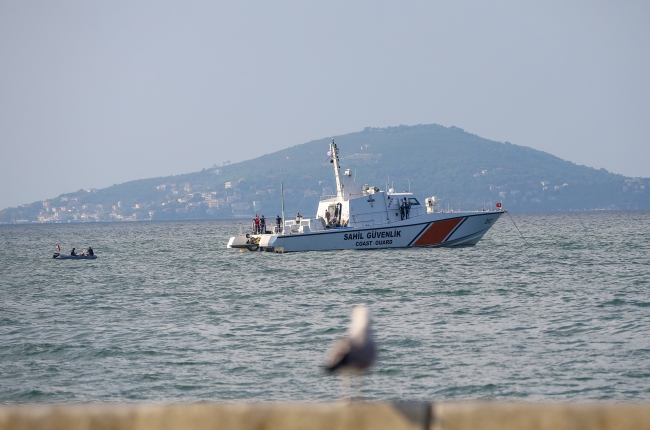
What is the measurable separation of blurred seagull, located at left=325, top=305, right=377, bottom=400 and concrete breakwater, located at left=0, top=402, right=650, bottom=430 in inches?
26.5

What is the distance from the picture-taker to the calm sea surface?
14469mm

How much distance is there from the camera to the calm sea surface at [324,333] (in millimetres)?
14469

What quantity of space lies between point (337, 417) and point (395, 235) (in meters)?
42.8

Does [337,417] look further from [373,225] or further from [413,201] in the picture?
[413,201]

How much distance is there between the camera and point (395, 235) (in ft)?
156

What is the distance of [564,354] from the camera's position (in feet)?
54.4

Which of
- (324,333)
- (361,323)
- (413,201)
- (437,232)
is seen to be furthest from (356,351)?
(437,232)

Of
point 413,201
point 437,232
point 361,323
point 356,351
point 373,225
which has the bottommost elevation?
point 437,232

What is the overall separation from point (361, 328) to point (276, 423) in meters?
1.02

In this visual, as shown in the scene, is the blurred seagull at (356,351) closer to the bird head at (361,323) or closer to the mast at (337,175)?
the bird head at (361,323)

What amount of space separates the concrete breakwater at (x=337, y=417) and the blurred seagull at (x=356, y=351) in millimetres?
672

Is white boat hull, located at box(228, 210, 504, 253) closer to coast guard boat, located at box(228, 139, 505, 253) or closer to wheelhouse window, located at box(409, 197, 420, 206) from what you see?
coast guard boat, located at box(228, 139, 505, 253)

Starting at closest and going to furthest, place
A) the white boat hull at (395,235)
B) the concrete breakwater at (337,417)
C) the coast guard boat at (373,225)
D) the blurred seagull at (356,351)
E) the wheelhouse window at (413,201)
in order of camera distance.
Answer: the concrete breakwater at (337,417)
the blurred seagull at (356,351)
the white boat hull at (395,235)
the coast guard boat at (373,225)
the wheelhouse window at (413,201)

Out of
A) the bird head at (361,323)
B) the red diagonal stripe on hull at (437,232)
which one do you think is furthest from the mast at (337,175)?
the bird head at (361,323)
